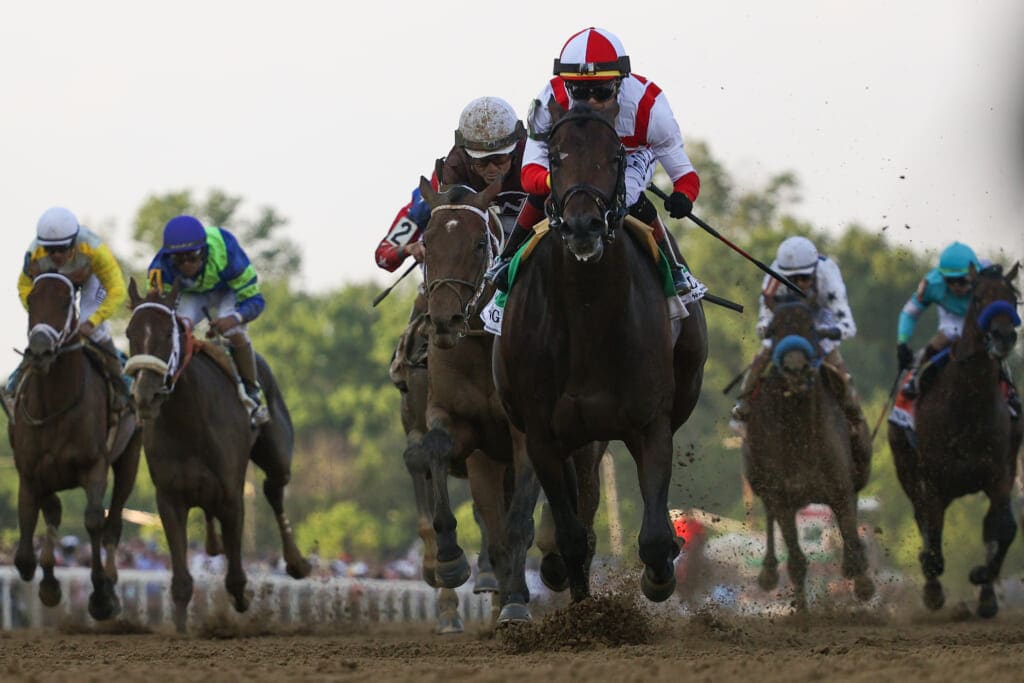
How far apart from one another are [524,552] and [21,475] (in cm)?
581

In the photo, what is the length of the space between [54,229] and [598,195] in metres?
6.77

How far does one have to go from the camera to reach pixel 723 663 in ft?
21.4

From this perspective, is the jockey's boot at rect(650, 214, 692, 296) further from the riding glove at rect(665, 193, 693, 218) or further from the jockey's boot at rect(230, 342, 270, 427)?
A: the jockey's boot at rect(230, 342, 270, 427)

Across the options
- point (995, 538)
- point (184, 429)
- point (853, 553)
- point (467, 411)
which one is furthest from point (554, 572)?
point (995, 538)

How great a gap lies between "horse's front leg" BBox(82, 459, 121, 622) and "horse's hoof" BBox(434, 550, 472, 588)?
424cm

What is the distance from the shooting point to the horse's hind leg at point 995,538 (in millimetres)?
13055

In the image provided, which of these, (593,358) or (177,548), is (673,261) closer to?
(593,358)

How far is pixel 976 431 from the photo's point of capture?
13.0 meters

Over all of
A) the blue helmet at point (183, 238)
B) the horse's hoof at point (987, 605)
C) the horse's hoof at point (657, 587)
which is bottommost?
the horse's hoof at point (657, 587)

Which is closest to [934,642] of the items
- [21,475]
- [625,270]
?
[625,270]

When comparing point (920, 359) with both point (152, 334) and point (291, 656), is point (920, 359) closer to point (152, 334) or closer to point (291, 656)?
point (152, 334)

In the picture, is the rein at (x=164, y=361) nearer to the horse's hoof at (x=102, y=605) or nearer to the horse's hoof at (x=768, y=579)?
the horse's hoof at (x=102, y=605)

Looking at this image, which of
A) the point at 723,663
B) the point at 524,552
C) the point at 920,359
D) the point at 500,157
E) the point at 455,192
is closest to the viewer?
the point at 723,663

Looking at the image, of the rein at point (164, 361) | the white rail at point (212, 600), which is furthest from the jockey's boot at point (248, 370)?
the white rail at point (212, 600)
